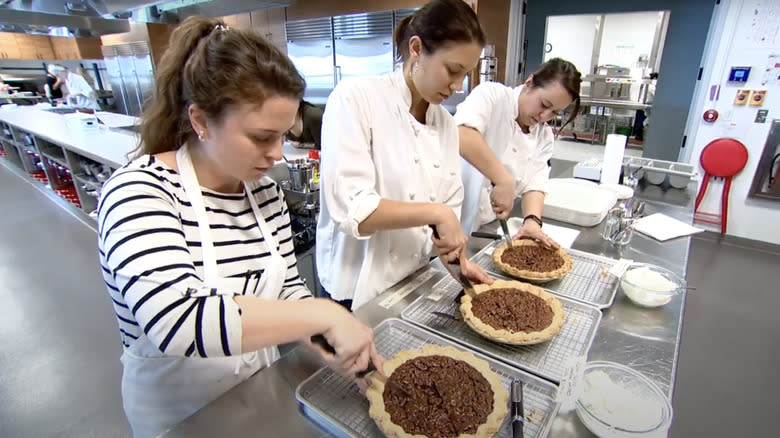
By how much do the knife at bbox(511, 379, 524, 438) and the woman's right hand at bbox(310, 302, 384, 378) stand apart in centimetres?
30

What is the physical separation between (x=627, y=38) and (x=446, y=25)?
8967 millimetres

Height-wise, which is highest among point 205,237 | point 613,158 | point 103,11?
point 103,11

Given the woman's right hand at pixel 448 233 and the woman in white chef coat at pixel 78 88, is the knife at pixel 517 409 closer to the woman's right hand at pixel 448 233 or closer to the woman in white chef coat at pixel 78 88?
the woman's right hand at pixel 448 233

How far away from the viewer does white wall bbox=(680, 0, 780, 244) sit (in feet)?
10.6

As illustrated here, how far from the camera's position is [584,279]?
1.28 metres

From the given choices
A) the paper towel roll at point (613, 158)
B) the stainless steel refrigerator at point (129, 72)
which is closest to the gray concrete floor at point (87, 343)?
the paper towel roll at point (613, 158)

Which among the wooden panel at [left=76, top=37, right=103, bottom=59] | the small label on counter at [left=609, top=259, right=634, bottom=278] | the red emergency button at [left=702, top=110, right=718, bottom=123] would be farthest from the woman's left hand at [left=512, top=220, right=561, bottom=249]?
the wooden panel at [left=76, top=37, right=103, bottom=59]

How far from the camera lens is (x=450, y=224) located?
1.11m

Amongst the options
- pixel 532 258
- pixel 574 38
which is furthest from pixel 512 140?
pixel 574 38

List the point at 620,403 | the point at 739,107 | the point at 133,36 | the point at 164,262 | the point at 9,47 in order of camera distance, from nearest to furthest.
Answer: the point at 164,262 < the point at 620,403 < the point at 739,107 < the point at 133,36 < the point at 9,47

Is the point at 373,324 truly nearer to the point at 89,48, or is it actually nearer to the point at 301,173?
the point at 301,173

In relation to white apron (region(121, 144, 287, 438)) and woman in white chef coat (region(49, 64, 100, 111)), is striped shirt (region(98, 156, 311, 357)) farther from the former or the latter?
woman in white chef coat (region(49, 64, 100, 111))

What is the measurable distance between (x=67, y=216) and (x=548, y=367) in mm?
3269

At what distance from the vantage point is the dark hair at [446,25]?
1.08 meters
